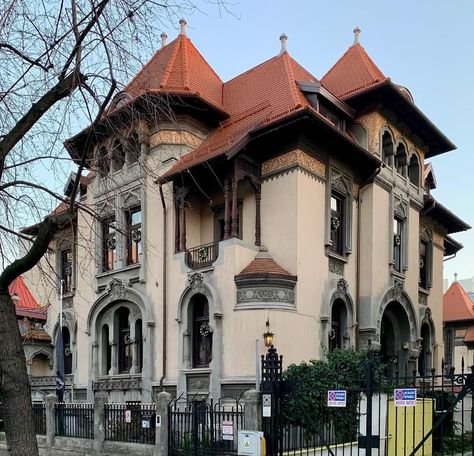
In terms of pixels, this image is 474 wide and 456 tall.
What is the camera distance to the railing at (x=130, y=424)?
14633mm

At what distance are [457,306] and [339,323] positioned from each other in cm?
2265

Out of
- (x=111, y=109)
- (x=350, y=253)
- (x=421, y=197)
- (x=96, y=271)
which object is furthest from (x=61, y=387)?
(x=111, y=109)

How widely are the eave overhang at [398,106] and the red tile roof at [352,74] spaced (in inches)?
8.9

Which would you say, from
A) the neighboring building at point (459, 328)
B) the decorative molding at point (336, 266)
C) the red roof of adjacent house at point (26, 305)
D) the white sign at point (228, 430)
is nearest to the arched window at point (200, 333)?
the decorative molding at point (336, 266)

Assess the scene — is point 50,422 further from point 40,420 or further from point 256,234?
point 256,234

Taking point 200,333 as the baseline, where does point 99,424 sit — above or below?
below

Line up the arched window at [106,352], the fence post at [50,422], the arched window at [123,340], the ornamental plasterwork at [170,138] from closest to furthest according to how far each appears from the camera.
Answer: the fence post at [50,422], the ornamental plasterwork at [170,138], the arched window at [123,340], the arched window at [106,352]

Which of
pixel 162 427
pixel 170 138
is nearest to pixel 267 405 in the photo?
pixel 162 427

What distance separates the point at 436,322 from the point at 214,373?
13.1m

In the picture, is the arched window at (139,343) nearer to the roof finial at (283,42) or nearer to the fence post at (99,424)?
the fence post at (99,424)

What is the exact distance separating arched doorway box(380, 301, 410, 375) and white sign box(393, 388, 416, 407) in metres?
15.3

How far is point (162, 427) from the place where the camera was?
14070mm

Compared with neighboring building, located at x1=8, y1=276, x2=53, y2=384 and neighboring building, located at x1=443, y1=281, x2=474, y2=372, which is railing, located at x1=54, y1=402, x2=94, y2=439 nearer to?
neighboring building, located at x1=8, y1=276, x2=53, y2=384

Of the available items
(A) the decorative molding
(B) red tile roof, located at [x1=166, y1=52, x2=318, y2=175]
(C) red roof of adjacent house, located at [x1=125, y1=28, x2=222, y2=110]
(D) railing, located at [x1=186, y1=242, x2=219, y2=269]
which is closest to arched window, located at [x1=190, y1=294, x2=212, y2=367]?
(D) railing, located at [x1=186, y1=242, x2=219, y2=269]
